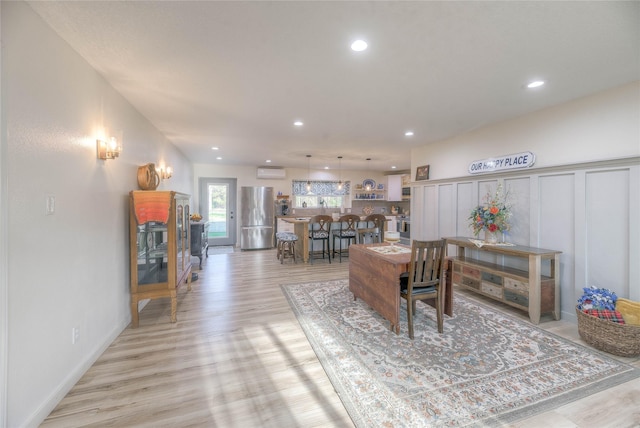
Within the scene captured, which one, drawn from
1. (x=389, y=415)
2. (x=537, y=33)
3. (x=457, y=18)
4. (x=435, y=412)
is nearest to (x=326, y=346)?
(x=389, y=415)

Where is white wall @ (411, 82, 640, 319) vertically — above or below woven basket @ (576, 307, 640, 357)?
above

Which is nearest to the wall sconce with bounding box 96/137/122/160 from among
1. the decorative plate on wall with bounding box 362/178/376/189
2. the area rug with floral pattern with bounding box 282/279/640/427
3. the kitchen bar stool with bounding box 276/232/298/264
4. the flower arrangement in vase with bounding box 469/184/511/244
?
the area rug with floral pattern with bounding box 282/279/640/427

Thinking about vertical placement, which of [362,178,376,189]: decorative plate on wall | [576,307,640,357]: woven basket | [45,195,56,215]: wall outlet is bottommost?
[576,307,640,357]: woven basket

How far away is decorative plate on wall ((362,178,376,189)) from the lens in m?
8.80

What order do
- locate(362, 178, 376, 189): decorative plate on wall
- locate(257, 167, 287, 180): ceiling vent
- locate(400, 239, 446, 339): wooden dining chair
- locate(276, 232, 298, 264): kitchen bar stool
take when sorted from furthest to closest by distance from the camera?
locate(362, 178, 376, 189): decorative plate on wall
locate(257, 167, 287, 180): ceiling vent
locate(276, 232, 298, 264): kitchen bar stool
locate(400, 239, 446, 339): wooden dining chair

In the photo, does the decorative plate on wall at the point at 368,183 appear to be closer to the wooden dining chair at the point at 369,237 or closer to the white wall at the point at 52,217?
the wooden dining chair at the point at 369,237

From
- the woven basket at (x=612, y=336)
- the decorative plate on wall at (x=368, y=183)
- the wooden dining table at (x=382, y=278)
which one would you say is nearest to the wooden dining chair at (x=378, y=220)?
the wooden dining table at (x=382, y=278)

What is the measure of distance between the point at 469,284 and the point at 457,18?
128 inches

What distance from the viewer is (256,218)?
290 inches

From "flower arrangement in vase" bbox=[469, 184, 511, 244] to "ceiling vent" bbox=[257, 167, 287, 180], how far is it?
5.47m

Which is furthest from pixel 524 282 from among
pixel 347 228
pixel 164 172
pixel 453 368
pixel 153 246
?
pixel 164 172

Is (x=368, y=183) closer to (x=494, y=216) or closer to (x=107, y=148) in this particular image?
(x=494, y=216)

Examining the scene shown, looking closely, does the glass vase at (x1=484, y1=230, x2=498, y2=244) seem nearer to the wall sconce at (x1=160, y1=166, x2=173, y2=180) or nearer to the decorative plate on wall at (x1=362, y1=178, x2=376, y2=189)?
the wall sconce at (x1=160, y1=166, x2=173, y2=180)

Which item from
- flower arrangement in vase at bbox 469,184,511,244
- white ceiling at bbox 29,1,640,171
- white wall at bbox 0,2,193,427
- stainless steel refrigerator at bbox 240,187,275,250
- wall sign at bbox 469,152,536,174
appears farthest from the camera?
stainless steel refrigerator at bbox 240,187,275,250
